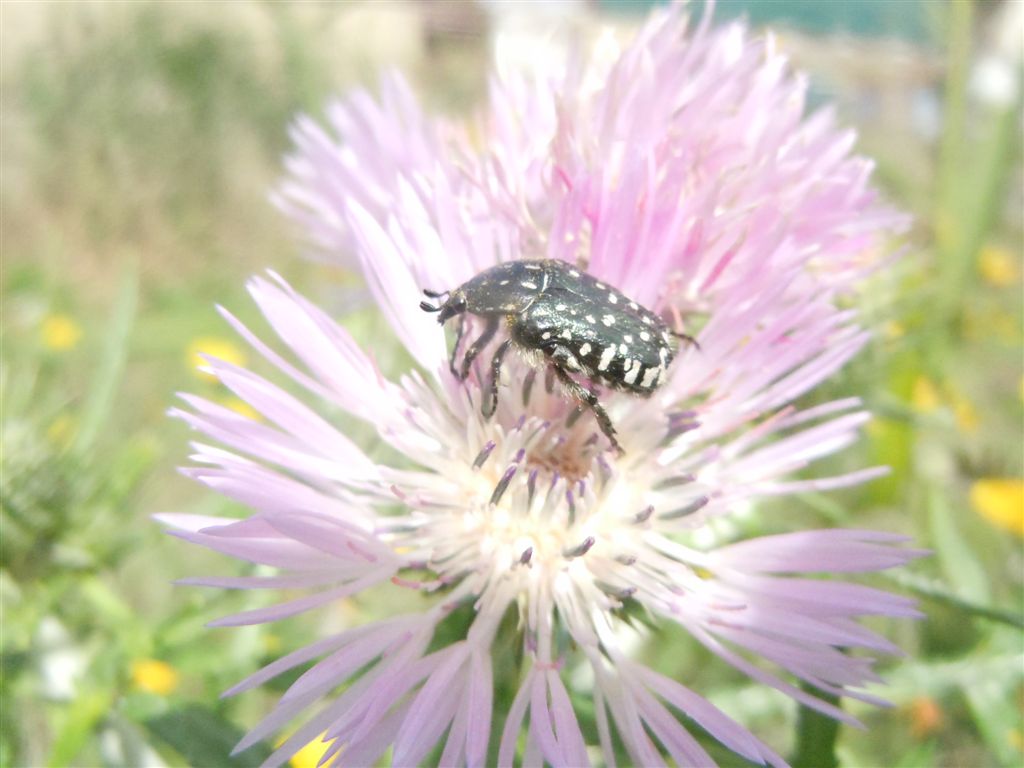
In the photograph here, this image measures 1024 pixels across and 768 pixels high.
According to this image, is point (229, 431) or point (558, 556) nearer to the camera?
point (229, 431)

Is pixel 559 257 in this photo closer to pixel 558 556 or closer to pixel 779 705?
pixel 558 556

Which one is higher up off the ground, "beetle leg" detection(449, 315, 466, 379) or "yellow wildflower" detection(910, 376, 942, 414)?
"yellow wildflower" detection(910, 376, 942, 414)

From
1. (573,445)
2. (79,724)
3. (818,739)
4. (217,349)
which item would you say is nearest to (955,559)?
(818,739)

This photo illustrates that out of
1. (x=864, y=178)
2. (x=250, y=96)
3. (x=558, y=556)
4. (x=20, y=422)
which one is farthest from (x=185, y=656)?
(x=250, y=96)

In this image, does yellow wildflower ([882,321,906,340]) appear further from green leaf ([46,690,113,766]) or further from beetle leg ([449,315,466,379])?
green leaf ([46,690,113,766])

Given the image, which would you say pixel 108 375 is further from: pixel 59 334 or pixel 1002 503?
pixel 1002 503

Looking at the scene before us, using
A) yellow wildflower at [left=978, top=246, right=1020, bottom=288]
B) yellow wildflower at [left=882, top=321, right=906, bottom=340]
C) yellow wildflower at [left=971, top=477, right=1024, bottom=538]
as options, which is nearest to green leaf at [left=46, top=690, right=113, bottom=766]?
yellow wildflower at [left=882, top=321, right=906, bottom=340]

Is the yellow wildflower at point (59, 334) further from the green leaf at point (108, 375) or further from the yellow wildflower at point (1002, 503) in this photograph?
the yellow wildflower at point (1002, 503)
